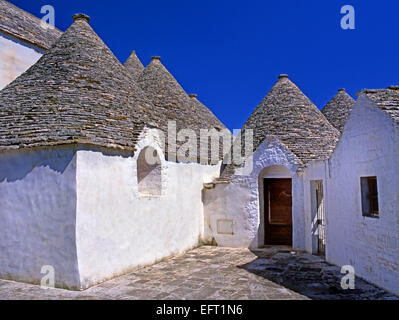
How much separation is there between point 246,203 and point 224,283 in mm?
4227

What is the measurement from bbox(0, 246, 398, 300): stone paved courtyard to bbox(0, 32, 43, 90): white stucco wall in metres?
7.15

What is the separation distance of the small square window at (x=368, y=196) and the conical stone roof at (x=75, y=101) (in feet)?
15.7

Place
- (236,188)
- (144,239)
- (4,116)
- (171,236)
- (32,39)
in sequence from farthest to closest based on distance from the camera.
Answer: (32,39) → (236,188) → (171,236) → (144,239) → (4,116)

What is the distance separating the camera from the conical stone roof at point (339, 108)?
14742mm

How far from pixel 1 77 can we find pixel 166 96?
5.33 metres

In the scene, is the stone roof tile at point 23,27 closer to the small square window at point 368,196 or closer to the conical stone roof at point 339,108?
the small square window at point 368,196

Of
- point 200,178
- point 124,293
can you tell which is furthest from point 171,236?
point 124,293

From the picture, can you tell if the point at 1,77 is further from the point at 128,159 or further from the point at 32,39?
the point at 128,159

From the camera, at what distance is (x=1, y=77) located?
1082 cm

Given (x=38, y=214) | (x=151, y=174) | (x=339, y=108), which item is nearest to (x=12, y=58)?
(x=151, y=174)

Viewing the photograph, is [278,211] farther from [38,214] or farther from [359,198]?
[38,214]

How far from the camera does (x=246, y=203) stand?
1057 cm

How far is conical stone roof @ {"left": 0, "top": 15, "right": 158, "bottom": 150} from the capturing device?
21.6 ft

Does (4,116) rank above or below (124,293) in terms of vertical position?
above
